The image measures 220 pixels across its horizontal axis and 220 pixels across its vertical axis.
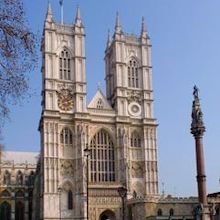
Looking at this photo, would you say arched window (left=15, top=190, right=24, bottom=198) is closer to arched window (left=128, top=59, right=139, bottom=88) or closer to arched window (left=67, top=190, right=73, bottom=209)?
arched window (left=67, top=190, right=73, bottom=209)

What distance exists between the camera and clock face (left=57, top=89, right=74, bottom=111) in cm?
6881

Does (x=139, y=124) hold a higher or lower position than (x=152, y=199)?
higher

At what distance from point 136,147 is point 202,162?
121ft

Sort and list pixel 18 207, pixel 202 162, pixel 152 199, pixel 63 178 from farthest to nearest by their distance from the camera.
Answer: pixel 18 207, pixel 63 178, pixel 152 199, pixel 202 162

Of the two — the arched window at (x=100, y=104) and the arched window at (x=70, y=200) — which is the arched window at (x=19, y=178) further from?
the arched window at (x=100, y=104)

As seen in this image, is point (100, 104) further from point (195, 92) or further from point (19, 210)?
point (195, 92)

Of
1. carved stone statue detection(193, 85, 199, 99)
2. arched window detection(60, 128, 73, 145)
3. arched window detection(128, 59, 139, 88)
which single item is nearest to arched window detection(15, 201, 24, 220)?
arched window detection(60, 128, 73, 145)

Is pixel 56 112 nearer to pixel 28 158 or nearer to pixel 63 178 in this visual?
pixel 63 178

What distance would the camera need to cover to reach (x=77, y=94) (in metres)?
69.6

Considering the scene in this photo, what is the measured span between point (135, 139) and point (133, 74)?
408 inches

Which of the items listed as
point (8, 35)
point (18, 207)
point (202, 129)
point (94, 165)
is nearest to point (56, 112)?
point (94, 165)

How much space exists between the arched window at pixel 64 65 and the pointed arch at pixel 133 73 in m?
9.69

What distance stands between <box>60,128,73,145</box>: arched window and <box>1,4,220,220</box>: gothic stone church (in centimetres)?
14

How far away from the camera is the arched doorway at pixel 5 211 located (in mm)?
85956
